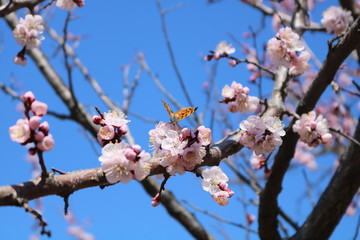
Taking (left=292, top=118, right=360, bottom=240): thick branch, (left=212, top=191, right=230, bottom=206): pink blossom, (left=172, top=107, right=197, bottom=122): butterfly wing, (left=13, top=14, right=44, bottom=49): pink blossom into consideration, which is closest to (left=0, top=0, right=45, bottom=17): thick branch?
(left=13, top=14, right=44, bottom=49): pink blossom

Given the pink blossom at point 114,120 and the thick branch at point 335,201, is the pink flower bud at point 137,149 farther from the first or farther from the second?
the thick branch at point 335,201

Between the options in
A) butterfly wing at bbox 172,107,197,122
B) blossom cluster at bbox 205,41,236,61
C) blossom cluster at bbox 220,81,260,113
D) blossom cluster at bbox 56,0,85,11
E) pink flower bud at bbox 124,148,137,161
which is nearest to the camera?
pink flower bud at bbox 124,148,137,161


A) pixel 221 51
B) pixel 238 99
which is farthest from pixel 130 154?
pixel 221 51

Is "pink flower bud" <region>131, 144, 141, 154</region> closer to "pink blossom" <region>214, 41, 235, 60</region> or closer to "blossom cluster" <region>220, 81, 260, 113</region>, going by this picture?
"blossom cluster" <region>220, 81, 260, 113</region>

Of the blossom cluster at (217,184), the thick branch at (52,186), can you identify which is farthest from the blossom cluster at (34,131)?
the blossom cluster at (217,184)

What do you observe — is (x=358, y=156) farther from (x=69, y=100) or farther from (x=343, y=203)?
(x=69, y=100)
